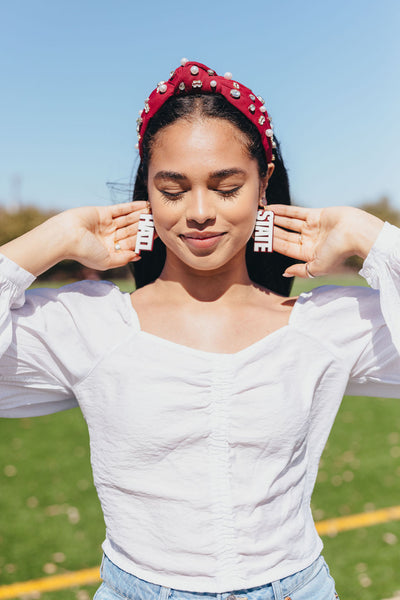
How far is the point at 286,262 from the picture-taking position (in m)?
2.39

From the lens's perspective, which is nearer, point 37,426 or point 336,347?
point 336,347

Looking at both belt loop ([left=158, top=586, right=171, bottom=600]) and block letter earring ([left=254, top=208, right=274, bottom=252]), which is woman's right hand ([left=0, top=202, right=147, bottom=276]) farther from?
belt loop ([left=158, top=586, right=171, bottom=600])

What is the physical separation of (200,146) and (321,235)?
0.54m

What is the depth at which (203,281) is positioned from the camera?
2146 millimetres

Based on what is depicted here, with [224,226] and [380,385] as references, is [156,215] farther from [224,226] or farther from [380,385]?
[380,385]

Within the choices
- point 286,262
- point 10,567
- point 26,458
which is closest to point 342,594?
point 10,567

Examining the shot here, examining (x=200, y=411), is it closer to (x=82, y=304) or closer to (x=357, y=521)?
(x=82, y=304)

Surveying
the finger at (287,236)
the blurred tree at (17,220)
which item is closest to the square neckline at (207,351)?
the finger at (287,236)

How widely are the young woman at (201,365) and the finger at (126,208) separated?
5 centimetres

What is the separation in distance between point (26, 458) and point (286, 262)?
5.18m

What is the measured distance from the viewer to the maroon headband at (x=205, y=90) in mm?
1983

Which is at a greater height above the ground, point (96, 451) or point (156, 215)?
point (156, 215)

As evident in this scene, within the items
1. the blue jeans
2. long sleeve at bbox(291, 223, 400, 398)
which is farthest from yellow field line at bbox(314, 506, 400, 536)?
long sleeve at bbox(291, 223, 400, 398)

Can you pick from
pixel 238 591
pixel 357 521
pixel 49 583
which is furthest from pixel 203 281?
pixel 357 521
